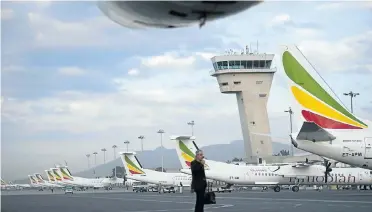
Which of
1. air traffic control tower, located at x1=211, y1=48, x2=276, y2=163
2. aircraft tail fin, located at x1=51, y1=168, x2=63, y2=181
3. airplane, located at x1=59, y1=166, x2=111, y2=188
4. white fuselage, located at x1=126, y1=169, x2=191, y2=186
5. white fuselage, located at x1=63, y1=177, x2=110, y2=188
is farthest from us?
aircraft tail fin, located at x1=51, y1=168, x2=63, y2=181

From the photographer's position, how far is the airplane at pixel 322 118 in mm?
27922

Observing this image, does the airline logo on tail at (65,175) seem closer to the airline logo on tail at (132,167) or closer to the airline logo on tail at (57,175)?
the airline logo on tail at (57,175)

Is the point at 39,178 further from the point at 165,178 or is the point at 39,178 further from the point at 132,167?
the point at 165,178

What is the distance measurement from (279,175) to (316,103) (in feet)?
113

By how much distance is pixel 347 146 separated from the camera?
2795 centimetres

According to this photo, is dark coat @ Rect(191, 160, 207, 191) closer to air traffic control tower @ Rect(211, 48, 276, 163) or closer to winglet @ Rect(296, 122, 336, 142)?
winglet @ Rect(296, 122, 336, 142)

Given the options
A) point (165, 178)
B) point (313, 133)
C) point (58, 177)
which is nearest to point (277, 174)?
point (165, 178)

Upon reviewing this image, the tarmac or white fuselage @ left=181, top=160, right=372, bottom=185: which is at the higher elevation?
white fuselage @ left=181, top=160, right=372, bottom=185

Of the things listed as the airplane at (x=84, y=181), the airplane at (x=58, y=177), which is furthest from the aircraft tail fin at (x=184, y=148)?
the airplane at (x=58, y=177)

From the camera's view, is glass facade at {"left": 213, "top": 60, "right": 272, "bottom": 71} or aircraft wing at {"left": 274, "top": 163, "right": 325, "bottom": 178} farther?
glass facade at {"left": 213, "top": 60, "right": 272, "bottom": 71}

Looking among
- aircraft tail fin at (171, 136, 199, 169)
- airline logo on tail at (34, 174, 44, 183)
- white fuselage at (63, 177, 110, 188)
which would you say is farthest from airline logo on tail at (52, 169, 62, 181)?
aircraft tail fin at (171, 136, 199, 169)

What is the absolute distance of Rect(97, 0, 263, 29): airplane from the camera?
5.80 m

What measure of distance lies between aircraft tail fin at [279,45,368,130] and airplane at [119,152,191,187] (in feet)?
155

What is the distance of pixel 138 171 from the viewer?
79250 mm
